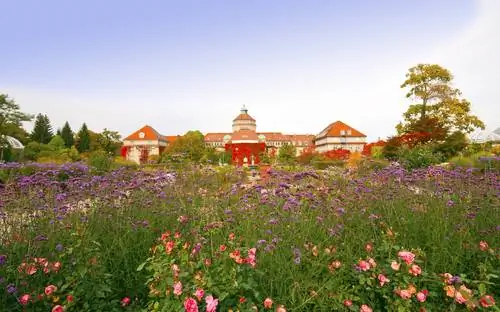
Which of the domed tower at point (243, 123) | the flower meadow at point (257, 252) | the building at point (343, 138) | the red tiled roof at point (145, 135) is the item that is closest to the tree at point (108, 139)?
the red tiled roof at point (145, 135)

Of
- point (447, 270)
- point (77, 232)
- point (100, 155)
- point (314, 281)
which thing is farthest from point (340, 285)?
point (100, 155)

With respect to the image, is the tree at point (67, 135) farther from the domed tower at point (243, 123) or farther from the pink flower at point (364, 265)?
the pink flower at point (364, 265)

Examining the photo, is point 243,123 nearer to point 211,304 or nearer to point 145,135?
point 145,135

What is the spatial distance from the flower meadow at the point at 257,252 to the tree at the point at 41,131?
61201mm

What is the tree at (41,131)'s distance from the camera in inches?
2238

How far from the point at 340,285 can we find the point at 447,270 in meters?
0.97

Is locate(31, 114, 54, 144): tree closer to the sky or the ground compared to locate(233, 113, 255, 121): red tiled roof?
closer to the ground

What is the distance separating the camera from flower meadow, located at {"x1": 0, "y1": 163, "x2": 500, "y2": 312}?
7.39 ft

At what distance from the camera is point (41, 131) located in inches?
2274

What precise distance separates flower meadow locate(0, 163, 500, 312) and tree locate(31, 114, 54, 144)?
61.2m

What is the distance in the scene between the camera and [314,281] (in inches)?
95.0

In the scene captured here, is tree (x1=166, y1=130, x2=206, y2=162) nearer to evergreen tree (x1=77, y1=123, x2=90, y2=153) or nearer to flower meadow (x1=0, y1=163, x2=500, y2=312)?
flower meadow (x1=0, y1=163, x2=500, y2=312)

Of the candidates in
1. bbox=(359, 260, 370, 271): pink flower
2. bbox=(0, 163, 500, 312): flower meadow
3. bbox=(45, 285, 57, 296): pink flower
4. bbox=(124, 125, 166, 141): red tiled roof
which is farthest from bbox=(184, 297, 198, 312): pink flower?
bbox=(124, 125, 166, 141): red tiled roof

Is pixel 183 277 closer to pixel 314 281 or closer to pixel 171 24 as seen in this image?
pixel 314 281
